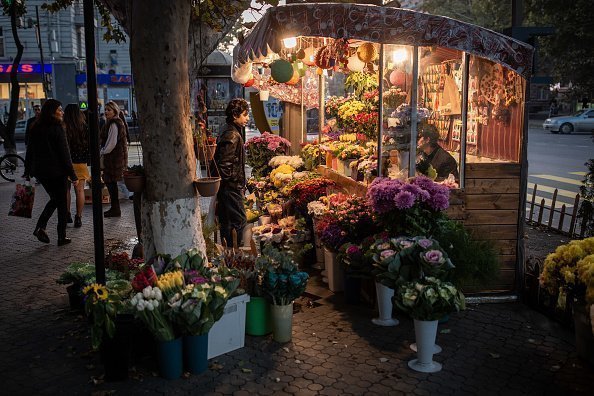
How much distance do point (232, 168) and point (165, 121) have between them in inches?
102

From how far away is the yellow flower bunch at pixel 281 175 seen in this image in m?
→ 9.33

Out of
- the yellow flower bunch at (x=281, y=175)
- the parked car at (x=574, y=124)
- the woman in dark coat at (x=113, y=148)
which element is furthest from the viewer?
the parked car at (x=574, y=124)

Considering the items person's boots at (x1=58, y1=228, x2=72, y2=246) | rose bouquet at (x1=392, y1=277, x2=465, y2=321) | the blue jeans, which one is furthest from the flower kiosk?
person's boots at (x1=58, y1=228, x2=72, y2=246)

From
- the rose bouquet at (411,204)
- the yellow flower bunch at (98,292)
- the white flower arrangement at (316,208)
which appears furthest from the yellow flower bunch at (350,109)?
the yellow flower bunch at (98,292)

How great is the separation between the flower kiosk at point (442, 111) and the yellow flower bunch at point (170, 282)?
81.1 inches

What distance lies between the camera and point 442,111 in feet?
23.2

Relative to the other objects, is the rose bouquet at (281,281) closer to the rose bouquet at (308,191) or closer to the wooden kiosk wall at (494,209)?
the wooden kiosk wall at (494,209)

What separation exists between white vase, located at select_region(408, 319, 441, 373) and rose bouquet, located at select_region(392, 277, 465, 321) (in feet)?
0.23

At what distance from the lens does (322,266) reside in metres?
7.92

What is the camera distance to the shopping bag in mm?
8938

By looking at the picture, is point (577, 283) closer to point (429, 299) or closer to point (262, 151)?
point (429, 299)

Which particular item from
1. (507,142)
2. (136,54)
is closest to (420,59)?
(507,142)

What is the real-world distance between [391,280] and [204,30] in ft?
19.0

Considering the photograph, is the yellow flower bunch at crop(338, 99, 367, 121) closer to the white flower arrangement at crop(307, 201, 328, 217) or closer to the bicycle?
the white flower arrangement at crop(307, 201, 328, 217)
